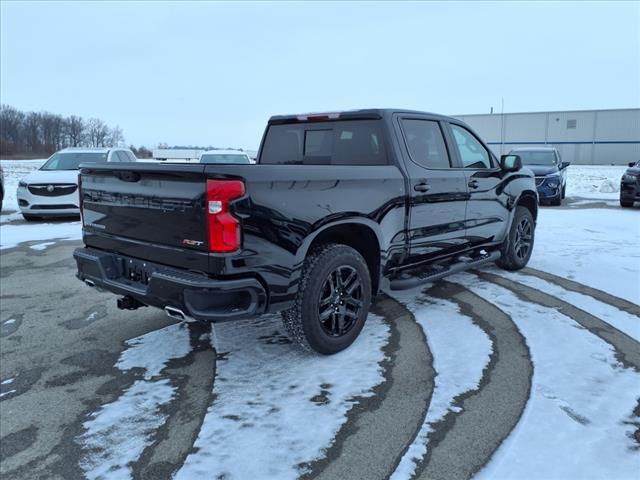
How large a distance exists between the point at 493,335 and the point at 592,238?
5.60 m

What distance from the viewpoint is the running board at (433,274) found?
4.52 m

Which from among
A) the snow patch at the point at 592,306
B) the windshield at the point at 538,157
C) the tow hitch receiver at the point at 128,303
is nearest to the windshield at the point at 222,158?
the windshield at the point at 538,157

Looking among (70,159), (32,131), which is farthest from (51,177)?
(32,131)

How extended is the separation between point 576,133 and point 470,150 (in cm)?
4891

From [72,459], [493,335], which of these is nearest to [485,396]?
[493,335]

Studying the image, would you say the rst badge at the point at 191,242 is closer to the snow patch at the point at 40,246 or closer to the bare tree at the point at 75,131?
the snow patch at the point at 40,246

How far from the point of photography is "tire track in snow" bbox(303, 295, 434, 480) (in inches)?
103

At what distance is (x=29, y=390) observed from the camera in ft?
11.7

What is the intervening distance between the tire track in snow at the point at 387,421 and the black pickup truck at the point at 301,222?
0.51m

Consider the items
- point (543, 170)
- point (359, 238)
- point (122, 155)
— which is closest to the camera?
point (359, 238)

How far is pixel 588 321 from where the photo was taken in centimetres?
467

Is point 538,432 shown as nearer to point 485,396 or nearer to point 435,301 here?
point 485,396

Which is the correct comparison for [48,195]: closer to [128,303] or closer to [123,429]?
[128,303]

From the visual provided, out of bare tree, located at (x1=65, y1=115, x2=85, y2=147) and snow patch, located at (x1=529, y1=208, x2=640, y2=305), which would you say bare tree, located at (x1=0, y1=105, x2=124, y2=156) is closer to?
bare tree, located at (x1=65, y1=115, x2=85, y2=147)
